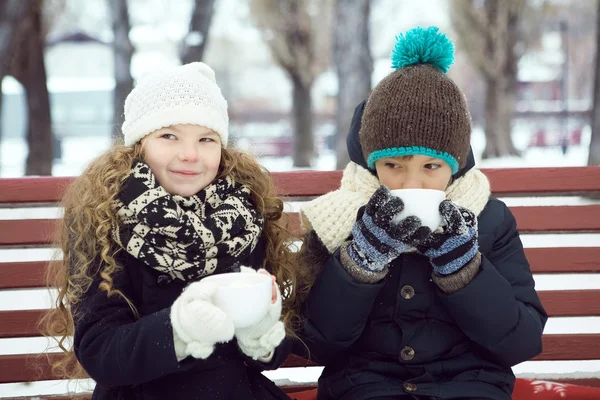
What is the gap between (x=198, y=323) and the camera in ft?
6.12

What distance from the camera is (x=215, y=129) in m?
2.30

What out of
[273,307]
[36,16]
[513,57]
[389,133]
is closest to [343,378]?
[273,307]

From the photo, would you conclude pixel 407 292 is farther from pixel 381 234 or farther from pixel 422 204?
pixel 422 204

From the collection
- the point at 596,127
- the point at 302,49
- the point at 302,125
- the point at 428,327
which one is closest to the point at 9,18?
the point at 596,127

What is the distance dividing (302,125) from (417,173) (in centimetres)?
1549

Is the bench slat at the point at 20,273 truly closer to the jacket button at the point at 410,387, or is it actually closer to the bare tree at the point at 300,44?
the jacket button at the point at 410,387

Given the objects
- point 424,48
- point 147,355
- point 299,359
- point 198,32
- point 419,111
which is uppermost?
point 198,32

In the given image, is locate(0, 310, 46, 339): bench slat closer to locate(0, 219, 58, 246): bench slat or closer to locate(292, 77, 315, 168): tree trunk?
locate(0, 219, 58, 246): bench slat

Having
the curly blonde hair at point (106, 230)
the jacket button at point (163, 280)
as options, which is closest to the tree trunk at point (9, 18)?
the curly blonde hair at point (106, 230)

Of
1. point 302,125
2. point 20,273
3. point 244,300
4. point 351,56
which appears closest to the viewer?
point 244,300

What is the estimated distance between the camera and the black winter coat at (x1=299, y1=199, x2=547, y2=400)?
2270 mm

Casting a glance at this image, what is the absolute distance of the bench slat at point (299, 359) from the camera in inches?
120

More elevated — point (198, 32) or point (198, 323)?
point (198, 32)

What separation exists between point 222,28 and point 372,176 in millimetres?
19673
